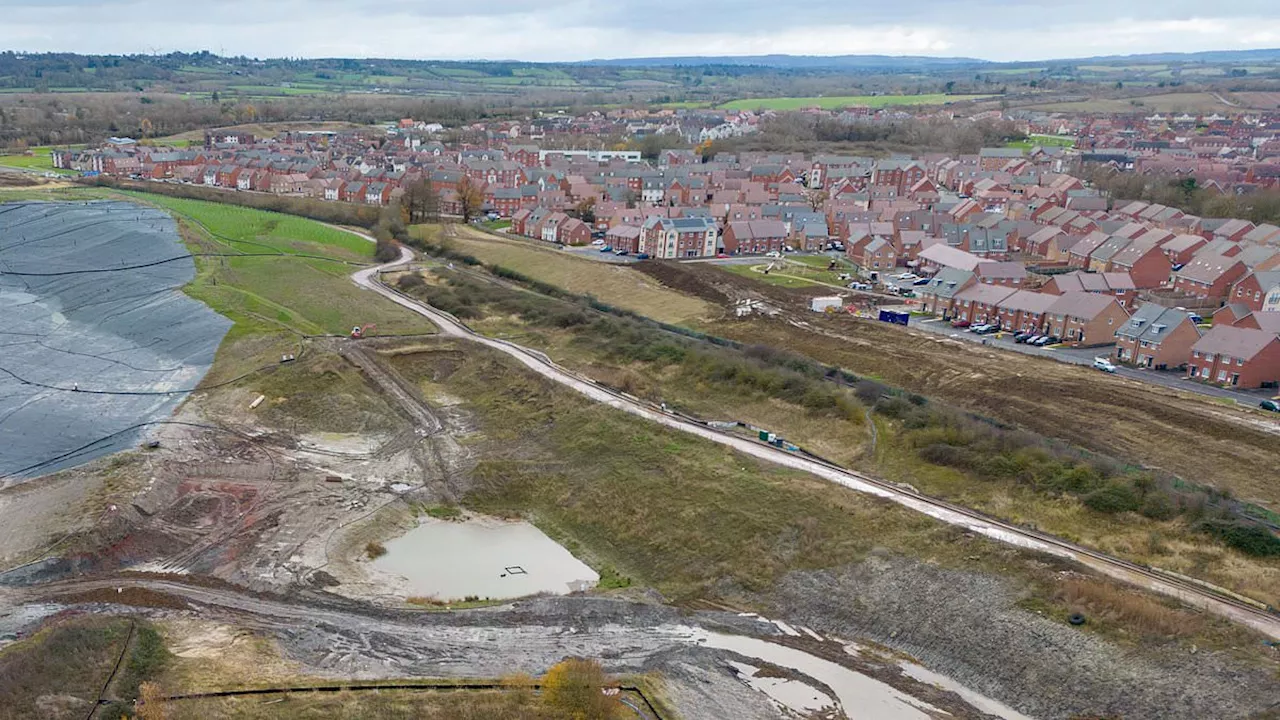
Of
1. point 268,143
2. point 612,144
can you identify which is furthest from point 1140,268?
point 268,143

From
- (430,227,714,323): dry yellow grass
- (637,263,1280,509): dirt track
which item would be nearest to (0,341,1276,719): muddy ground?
(637,263,1280,509): dirt track

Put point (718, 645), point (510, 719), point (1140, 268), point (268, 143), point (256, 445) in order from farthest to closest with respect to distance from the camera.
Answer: point (268, 143), point (1140, 268), point (256, 445), point (718, 645), point (510, 719)

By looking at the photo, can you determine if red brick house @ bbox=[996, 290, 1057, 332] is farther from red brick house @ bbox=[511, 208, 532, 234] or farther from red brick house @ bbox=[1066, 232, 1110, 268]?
red brick house @ bbox=[511, 208, 532, 234]

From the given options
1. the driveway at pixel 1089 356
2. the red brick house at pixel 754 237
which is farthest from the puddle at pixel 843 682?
the red brick house at pixel 754 237

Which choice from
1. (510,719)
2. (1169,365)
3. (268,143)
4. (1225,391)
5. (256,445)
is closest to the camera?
(510,719)

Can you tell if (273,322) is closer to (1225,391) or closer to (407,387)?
(407,387)

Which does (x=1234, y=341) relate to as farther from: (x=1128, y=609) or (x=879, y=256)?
(x=879, y=256)
